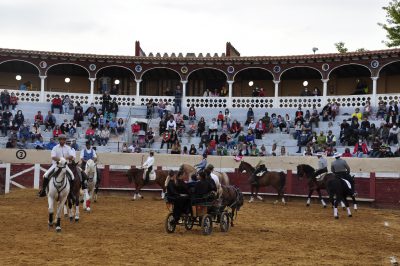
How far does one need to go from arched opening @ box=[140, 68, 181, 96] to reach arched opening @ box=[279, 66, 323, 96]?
5885 millimetres

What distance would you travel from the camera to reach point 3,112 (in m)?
29.9

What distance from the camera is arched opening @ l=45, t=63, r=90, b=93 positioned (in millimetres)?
37509

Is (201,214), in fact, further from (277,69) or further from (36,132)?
(277,69)

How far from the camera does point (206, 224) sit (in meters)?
12.3

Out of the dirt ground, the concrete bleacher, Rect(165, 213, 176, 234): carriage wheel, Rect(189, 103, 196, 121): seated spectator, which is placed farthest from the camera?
Rect(189, 103, 196, 121): seated spectator

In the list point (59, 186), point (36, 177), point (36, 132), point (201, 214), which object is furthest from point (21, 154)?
point (201, 214)

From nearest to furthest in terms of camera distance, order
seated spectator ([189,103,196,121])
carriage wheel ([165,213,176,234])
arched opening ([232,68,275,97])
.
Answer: carriage wheel ([165,213,176,234]) < seated spectator ([189,103,196,121]) < arched opening ([232,68,275,97])

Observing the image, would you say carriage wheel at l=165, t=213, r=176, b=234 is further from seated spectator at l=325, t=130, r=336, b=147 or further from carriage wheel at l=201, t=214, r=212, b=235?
seated spectator at l=325, t=130, r=336, b=147

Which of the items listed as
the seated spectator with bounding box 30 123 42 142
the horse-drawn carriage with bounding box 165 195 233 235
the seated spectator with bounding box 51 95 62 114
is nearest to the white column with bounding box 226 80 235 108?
the seated spectator with bounding box 51 95 62 114

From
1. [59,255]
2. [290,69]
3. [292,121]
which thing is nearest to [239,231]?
[59,255]

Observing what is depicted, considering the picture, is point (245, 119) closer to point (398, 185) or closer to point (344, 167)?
point (398, 185)

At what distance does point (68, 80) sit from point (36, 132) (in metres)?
9.46

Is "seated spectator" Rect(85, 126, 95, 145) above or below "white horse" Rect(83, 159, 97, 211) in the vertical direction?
above

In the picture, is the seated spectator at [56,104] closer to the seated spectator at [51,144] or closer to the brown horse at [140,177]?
the seated spectator at [51,144]
